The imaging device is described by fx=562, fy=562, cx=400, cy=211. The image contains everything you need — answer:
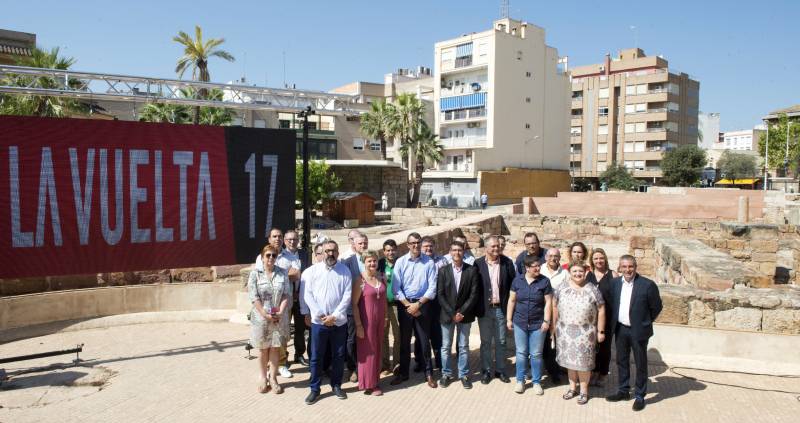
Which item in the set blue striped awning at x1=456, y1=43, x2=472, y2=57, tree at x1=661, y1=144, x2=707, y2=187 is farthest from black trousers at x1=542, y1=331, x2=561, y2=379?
tree at x1=661, y1=144, x2=707, y2=187

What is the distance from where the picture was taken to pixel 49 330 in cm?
Result: 907

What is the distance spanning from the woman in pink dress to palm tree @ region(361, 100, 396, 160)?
35.3 metres

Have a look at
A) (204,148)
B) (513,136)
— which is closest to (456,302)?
(204,148)

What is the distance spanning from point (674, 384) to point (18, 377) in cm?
747

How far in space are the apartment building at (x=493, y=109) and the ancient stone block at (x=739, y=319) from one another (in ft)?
129

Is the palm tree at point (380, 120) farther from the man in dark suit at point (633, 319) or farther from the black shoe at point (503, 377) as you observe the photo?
the man in dark suit at point (633, 319)

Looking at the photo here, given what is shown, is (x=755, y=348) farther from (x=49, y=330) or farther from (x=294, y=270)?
(x=49, y=330)

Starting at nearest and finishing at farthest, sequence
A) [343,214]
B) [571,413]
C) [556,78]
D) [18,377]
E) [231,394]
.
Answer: [571,413] < [231,394] < [18,377] < [343,214] < [556,78]

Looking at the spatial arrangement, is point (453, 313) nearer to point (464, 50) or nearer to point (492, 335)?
point (492, 335)

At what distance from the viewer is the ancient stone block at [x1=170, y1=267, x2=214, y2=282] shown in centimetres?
1075

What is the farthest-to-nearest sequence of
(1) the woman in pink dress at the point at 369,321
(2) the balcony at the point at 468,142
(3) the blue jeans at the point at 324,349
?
(2) the balcony at the point at 468,142
(1) the woman in pink dress at the point at 369,321
(3) the blue jeans at the point at 324,349

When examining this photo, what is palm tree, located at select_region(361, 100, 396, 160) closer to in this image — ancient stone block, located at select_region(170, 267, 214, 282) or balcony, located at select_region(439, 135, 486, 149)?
balcony, located at select_region(439, 135, 486, 149)

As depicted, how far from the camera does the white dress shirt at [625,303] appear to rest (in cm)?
553

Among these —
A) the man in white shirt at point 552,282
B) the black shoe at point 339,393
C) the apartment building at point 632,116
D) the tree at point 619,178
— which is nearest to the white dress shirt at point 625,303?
the man in white shirt at point 552,282
